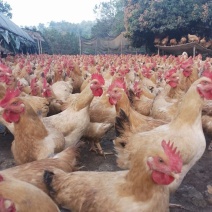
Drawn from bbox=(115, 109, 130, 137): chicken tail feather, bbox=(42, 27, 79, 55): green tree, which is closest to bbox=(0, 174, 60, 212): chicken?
A: bbox=(115, 109, 130, 137): chicken tail feather

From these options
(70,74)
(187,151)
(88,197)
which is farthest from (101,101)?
(70,74)

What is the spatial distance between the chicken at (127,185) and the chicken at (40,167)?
0.09 metres

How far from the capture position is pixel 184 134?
2645 mm

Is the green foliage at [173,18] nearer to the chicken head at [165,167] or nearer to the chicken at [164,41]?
the chicken at [164,41]

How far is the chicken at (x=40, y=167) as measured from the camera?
224cm

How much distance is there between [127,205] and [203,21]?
67.9 ft

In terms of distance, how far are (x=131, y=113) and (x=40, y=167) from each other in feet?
5.27

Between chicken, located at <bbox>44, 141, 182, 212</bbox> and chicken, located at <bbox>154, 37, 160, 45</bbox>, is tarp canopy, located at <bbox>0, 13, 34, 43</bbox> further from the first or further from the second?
chicken, located at <bbox>44, 141, 182, 212</bbox>

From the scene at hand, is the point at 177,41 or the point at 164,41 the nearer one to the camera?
the point at 164,41

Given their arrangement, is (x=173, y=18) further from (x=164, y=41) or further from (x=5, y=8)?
(x=5, y=8)

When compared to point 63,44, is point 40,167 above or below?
below

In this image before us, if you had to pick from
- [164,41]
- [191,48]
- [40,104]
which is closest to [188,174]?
[40,104]

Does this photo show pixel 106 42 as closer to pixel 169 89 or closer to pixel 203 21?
pixel 203 21

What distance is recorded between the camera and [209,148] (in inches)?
173
